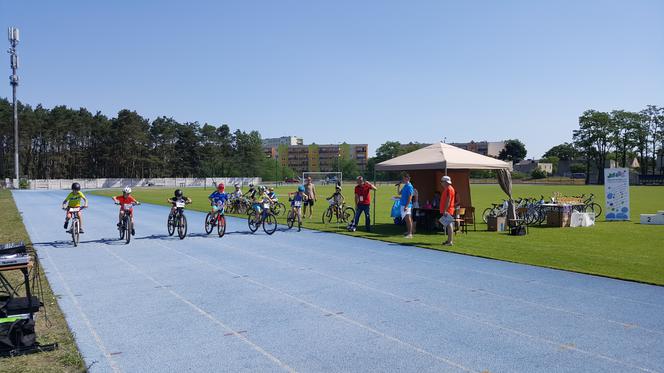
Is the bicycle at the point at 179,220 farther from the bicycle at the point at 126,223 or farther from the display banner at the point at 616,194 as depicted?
the display banner at the point at 616,194

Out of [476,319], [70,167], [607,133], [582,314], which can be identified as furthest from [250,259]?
[607,133]

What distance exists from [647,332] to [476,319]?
6.04 ft

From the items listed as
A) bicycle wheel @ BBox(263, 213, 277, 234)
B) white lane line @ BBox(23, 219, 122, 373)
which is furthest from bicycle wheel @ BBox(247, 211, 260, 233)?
white lane line @ BBox(23, 219, 122, 373)

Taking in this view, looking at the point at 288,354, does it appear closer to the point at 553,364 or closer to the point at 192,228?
the point at 553,364

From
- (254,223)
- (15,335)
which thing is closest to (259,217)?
(254,223)

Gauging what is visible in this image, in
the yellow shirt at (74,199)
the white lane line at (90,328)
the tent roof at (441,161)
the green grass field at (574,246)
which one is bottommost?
the white lane line at (90,328)

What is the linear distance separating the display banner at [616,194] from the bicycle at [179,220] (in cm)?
1567

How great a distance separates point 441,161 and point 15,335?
1167 centimetres

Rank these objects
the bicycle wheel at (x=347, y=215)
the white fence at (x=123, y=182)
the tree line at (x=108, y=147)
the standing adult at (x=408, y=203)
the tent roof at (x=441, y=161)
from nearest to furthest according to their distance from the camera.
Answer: the standing adult at (x=408, y=203) → the tent roof at (x=441, y=161) → the bicycle wheel at (x=347, y=215) → the white fence at (x=123, y=182) → the tree line at (x=108, y=147)

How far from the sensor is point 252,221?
1571cm

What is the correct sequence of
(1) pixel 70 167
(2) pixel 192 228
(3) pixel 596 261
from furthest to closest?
(1) pixel 70 167 → (2) pixel 192 228 → (3) pixel 596 261

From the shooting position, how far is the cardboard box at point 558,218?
58.4 ft

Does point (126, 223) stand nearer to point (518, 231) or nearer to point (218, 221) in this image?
point (218, 221)

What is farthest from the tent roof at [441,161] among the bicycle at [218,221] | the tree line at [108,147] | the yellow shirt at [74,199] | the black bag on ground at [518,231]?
the tree line at [108,147]
